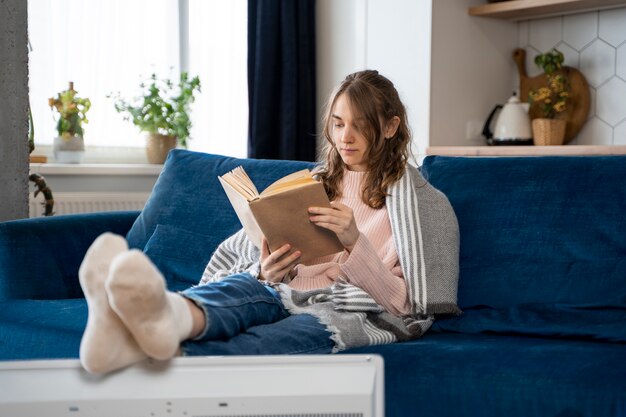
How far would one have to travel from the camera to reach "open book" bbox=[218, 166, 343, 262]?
1639 mm

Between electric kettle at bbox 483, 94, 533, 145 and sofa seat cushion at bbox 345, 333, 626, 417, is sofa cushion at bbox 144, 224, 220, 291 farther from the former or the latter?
electric kettle at bbox 483, 94, 533, 145

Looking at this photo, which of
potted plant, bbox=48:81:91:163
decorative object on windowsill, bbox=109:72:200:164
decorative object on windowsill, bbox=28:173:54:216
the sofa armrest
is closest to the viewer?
the sofa armrest

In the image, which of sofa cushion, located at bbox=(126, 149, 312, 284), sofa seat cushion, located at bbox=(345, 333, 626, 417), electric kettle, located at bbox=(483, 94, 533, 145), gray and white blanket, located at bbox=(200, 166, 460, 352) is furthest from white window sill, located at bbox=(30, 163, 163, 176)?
sofa seat cushion, located at bbox=(345, 333, 626, 417)

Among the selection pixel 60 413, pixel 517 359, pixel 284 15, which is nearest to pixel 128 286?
pixel 60 413

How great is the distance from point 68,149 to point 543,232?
243 centimetres

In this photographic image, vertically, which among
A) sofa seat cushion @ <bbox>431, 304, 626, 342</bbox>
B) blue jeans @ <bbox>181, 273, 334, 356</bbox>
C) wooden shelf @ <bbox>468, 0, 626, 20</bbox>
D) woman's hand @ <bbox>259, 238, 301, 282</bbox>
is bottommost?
sofa seat cushion @ <bbox>431, 304, 626, 342</bbox>

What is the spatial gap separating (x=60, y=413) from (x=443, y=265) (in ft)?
3.50

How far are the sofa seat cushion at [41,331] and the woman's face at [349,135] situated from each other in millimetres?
709

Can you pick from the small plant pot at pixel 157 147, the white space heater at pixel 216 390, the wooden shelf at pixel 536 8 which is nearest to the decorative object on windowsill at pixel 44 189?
the small plant pot at pixel 157 147

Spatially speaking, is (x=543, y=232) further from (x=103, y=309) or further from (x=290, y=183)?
(x=103, y=309)

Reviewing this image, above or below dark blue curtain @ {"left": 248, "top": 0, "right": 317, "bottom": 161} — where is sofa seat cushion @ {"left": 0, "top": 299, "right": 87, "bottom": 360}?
below

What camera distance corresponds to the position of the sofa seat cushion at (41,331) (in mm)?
1960

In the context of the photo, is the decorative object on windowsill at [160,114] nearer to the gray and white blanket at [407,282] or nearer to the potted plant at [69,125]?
the potted plant at [69,125]

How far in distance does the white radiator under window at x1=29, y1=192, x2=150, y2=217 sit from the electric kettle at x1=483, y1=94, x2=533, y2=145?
5.18 ft
